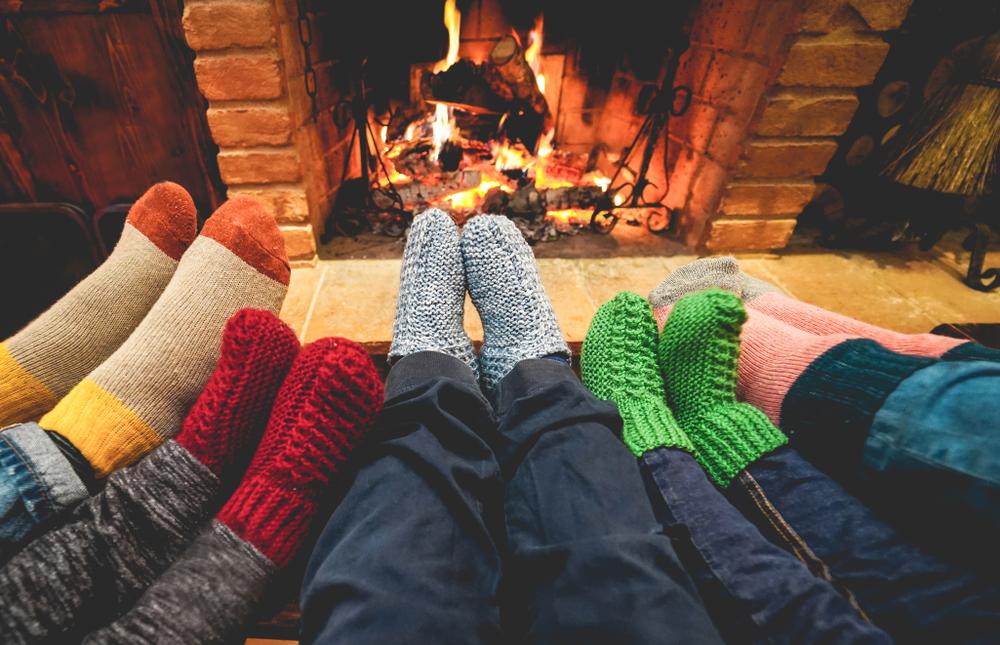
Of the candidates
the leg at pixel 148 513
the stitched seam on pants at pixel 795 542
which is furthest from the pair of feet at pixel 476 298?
the stitched seam on pants at pixel 795 542

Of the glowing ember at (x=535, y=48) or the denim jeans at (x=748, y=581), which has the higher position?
the glowing ember at (x=535, y=48)

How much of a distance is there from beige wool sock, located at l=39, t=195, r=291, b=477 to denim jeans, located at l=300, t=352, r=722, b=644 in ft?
1.11

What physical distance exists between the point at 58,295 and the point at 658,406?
1.85m

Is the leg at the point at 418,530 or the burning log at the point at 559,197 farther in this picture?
the burning log at the point at 559,197

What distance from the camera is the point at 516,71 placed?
1.50 meters

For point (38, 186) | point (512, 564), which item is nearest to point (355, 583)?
point (512, 564)

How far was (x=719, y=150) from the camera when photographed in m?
1.25

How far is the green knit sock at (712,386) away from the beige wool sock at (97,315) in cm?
100

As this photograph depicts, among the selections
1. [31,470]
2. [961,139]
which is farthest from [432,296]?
[961,139]

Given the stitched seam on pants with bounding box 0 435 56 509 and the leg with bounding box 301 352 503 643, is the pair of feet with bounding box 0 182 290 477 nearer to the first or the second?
the stitched seam on pants with bounding box 0 435 56 509

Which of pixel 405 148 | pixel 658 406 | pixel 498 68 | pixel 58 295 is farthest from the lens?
pixel 405 148

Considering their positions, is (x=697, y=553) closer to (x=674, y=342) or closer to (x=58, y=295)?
(x=674, y=342)

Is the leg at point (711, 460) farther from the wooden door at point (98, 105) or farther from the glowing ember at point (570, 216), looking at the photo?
the wooden door at point (98, 105)

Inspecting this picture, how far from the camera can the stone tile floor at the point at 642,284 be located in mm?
1061
